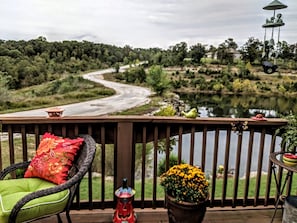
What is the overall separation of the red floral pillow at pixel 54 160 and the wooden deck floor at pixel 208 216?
0.49m

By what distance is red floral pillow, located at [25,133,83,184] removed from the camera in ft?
6.14

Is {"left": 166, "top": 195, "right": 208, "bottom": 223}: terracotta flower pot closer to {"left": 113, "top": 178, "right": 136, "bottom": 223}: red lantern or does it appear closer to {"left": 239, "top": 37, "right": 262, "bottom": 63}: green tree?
{"left": 113, "top": 178, "right": 136, "bottom": 223}: red lantern

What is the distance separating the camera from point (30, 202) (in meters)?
1.62

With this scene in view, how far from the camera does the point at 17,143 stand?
135 inches

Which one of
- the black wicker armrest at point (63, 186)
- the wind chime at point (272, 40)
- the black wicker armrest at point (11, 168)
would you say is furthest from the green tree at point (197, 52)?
the black wicker armrest at point (11, 168)

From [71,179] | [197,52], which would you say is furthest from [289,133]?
[197,52]

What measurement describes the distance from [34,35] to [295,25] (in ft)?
16.7

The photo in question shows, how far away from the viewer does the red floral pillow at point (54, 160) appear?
1.87 metres

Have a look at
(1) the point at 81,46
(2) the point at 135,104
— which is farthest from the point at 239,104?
(1) the point at 81,46

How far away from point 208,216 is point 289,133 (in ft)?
3.03

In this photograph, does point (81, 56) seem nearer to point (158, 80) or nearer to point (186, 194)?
point (158, 80)

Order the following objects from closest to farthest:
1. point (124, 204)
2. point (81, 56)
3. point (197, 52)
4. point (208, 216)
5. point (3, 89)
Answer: point (124, 204)
point (208, 216)
point (3, 89)
point (81, 56)
point (197, 52)

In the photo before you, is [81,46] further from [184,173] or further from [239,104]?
[184,173]

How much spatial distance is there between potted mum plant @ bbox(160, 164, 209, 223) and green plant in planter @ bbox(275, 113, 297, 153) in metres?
0.77
